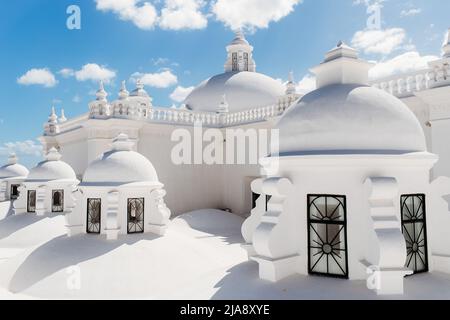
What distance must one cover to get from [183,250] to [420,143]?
24.0 feet

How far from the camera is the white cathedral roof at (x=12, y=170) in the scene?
83.4 feet

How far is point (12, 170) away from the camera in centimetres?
2564

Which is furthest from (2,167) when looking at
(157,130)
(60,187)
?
(157,130)

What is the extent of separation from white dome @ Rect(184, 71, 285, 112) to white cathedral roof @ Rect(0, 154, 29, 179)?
43.0 feet

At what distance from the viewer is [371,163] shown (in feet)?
19.9

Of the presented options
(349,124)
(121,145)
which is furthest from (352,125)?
(121,145)

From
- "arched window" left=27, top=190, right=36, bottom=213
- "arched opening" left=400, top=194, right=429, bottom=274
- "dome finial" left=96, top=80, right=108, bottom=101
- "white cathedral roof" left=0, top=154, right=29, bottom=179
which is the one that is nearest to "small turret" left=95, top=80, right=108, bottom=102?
"dome finial" left=96, top=80, right=108, bottom=101

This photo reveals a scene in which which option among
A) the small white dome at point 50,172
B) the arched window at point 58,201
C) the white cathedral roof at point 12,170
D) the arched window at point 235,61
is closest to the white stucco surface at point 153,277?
the arched window at point 58,201

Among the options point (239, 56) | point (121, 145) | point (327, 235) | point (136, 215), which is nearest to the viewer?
point (327, 235)

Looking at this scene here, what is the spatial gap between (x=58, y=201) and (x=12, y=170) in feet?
34.3

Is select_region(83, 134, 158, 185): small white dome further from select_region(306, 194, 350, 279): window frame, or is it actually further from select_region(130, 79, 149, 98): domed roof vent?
select_region(130, 79, 149, 98): domed roof vent

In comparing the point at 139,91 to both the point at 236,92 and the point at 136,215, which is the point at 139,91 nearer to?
the point at 236,92

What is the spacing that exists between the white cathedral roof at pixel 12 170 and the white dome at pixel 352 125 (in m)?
24.7

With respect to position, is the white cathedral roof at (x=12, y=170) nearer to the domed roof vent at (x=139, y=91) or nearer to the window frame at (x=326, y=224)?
the domed roof vent at (x=139, y=91)
